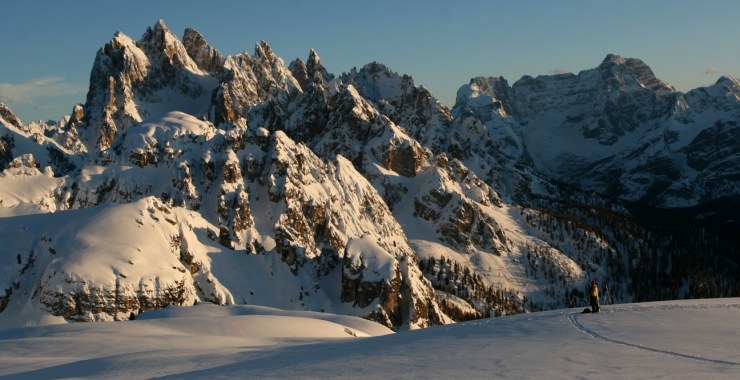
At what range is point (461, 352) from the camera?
31891mm

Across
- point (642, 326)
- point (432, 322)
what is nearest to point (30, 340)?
point (642, 326)

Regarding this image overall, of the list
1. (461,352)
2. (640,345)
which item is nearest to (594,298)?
(640,345)

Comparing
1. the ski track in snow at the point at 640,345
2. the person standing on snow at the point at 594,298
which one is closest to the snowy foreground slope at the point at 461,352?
the ski track in snow at the point at 640,345

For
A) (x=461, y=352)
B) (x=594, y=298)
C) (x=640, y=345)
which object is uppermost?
(x=594, y=298)

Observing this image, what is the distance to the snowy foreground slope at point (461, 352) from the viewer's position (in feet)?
91.0

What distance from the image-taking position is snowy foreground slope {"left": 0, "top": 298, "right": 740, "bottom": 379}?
27.8 metres

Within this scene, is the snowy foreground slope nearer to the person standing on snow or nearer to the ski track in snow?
the ski track in snow

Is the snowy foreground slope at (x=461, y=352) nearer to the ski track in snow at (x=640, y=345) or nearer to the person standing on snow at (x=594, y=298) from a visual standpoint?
the ski track in snow at (x=640, y=345)

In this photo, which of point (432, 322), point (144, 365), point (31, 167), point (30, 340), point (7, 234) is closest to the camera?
point (144, 365)

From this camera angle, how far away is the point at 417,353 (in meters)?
32.6

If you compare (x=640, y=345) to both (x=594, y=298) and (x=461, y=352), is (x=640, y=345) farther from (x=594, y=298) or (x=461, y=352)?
(x=594, y=298)

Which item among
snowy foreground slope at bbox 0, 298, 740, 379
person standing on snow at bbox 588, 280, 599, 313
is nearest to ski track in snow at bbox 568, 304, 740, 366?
snowy foreground slope at bbox 0, 298, 740, 379

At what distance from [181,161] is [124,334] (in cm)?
12791

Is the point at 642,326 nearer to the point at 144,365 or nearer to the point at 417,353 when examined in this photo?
the point at 417,353
